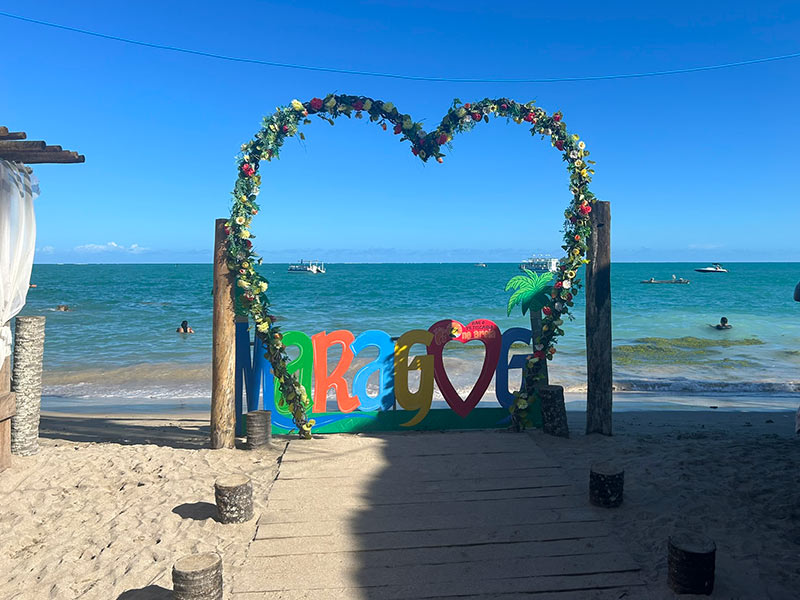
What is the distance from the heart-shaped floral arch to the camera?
20.3 ft

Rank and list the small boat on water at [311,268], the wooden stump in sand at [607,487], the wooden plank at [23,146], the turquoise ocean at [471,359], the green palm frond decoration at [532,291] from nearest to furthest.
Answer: the wooden stump in sand at [607,487] → the wooden plank at [23,146] → the green palm frond decoration at [532,291] → the turquoise ocean at [471,359] → the small boat on water at [311,268]

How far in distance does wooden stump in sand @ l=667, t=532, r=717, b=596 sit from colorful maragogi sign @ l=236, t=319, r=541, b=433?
3.49 m

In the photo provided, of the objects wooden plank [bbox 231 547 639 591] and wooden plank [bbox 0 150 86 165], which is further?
wooden plank [bbox 0 150 86 165]

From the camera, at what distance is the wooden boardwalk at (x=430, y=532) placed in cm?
341

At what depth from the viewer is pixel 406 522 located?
14.1 feet

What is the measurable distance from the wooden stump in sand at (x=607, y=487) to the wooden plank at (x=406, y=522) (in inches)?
5.4

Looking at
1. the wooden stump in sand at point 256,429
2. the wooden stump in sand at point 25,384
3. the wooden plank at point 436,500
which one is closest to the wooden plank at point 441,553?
the wooden plank at point 436,500

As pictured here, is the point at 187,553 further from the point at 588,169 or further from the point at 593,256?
the point at 588,169

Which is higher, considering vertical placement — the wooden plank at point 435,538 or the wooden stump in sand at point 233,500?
the wooden stump in sand at point 233,500

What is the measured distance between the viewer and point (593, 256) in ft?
21.6

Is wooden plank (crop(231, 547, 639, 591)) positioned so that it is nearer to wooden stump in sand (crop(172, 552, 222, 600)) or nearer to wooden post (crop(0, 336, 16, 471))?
wooden stump in sand (crop(172, 552, 222, 600))

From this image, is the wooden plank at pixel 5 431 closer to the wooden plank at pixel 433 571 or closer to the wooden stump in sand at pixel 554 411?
the wooden plank at pixel 433 571

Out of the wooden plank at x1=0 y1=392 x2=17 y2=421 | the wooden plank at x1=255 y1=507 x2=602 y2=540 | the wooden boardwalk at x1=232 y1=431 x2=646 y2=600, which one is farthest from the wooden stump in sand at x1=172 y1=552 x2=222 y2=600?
the wooden plank at x1=0 y1=392 x2=17 y2=421

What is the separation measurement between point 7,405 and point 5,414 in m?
0.10
